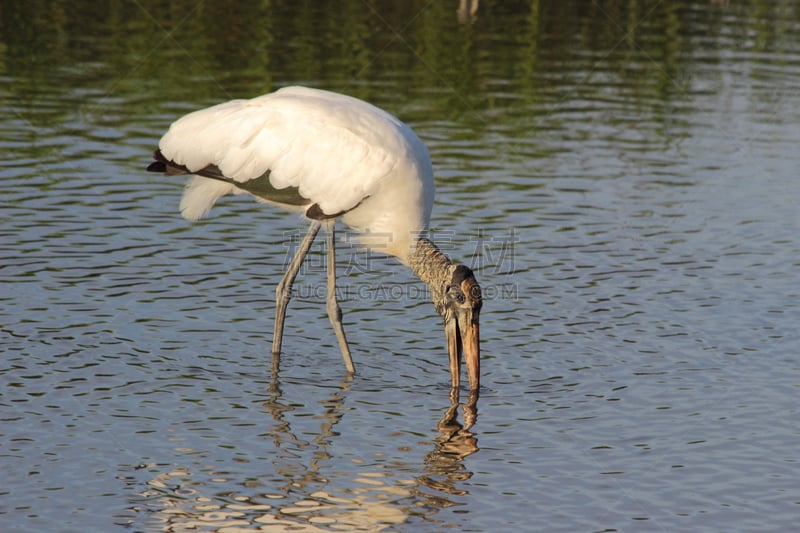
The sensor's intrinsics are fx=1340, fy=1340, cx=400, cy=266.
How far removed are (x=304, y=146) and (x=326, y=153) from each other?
0.51ft

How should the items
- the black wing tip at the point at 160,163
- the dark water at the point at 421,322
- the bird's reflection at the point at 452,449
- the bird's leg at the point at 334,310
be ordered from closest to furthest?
the dark water at the point at 421,322, the bird's reflection at the point at 452,449, the bird's leg at the point at 334,310, the black wing tip at the point at 160,163

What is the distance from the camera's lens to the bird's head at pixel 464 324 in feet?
26.4

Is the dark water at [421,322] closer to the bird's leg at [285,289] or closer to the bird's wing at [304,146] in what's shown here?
the bird's leg at [285,289]

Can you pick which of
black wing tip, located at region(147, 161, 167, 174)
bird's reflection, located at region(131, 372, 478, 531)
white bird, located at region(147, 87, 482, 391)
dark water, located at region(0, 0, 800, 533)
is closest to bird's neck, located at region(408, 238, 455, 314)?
white bird, located at region(147, 87, 482, 391)

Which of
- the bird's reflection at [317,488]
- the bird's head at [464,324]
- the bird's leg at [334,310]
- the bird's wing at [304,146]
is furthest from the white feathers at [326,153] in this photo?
the bird's reflection at [317,488]

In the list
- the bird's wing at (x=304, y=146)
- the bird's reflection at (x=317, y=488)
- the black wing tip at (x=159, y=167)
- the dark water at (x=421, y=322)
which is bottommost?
the bird's reflection at (x=317, y=488)

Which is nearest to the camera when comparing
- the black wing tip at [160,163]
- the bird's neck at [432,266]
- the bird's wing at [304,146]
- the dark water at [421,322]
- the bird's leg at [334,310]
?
the dark water at [421,322]

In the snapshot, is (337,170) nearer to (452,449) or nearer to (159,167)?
(159,167)

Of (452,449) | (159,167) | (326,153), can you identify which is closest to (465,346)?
(452,449)

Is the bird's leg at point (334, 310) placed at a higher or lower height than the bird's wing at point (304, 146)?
lower

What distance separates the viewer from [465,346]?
812cm

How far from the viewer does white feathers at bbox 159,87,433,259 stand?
8.12 m

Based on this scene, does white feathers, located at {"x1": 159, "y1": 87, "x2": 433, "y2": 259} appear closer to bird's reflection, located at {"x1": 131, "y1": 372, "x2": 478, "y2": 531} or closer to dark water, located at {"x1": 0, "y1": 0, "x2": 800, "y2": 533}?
dark water, located at {"x1": 0, "y1": 0, "x2": 800, "y2": 533}

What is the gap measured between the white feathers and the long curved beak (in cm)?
68
